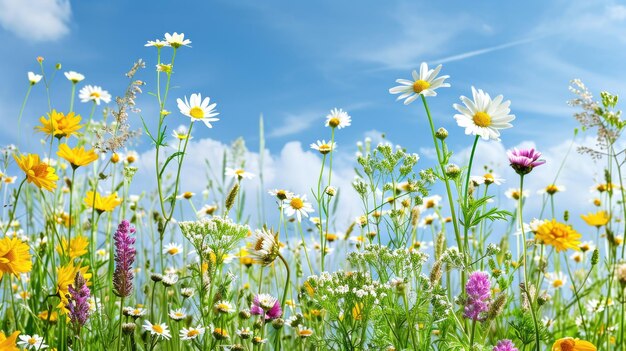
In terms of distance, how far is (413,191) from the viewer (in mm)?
2984

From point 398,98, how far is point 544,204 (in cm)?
246

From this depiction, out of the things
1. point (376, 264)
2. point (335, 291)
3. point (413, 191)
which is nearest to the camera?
point (335, 291)

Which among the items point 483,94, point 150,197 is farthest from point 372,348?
point 150,197

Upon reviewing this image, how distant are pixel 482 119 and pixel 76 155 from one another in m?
1.70

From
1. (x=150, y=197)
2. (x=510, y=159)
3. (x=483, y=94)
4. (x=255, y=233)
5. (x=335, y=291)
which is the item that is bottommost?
(x=335, y=291)

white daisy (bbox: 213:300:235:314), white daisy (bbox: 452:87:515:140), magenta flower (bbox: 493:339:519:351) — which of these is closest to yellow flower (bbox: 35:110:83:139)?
white daisy (bbox: 213:300:235:314)

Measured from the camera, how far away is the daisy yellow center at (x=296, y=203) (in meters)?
3.62

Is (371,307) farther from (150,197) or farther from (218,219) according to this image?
(150,197)

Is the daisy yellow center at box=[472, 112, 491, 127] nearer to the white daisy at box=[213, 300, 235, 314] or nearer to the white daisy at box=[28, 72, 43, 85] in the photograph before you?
the white daisy at box=[213, 300, 235, 314]

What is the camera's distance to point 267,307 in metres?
2.70

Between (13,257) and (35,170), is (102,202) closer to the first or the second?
(35,170)

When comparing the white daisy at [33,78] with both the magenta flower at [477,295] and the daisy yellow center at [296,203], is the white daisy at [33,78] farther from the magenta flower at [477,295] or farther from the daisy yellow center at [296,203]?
the magenta flower at [477,295]

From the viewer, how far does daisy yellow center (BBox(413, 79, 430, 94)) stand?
277 cm

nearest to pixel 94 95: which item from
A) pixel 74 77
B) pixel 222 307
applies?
pixel 74 77
